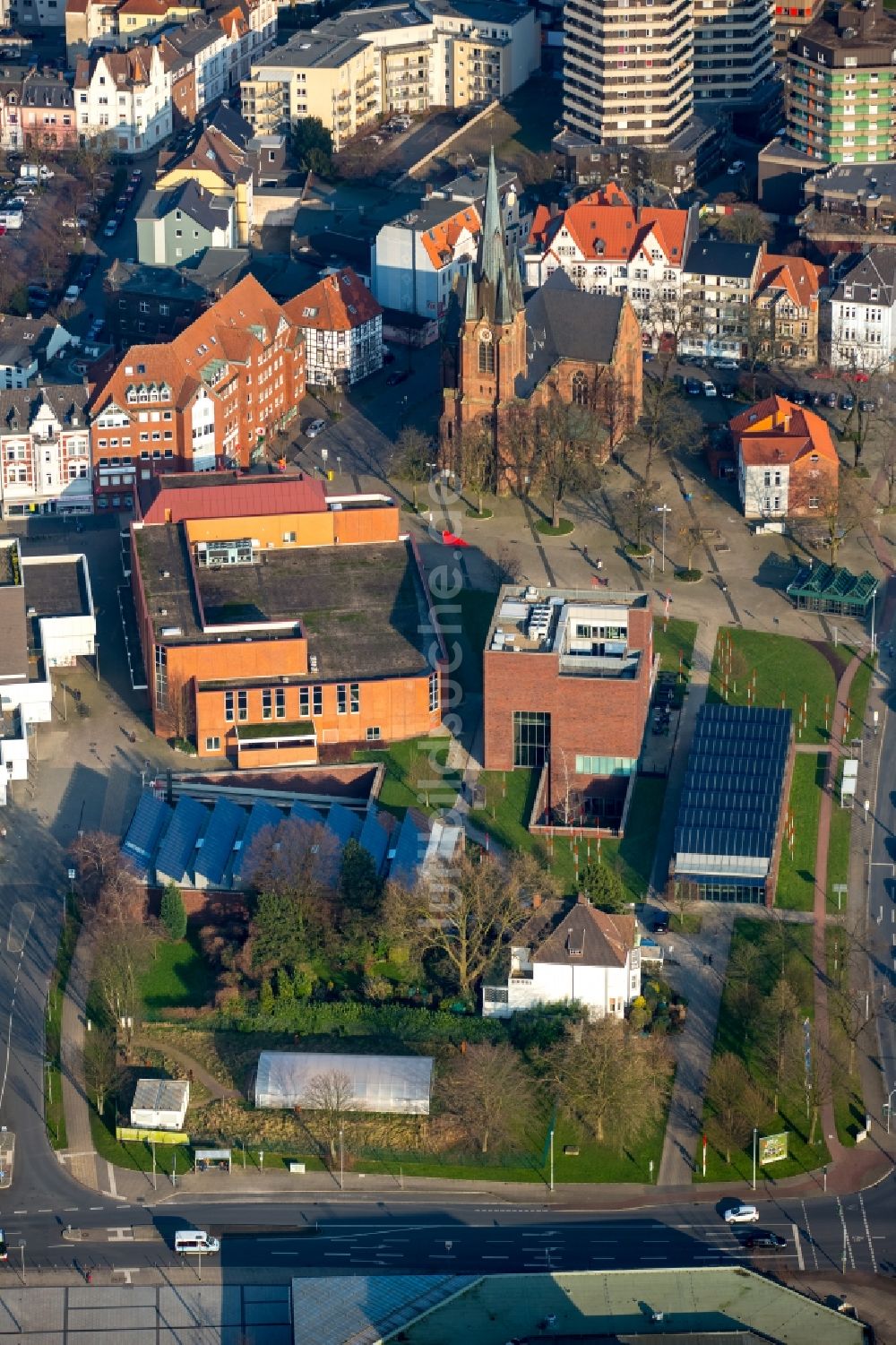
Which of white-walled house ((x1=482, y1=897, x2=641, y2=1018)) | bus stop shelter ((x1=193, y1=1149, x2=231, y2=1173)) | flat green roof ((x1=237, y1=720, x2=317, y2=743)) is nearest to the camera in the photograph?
bus stop shelter ((x1=193, y1=1149, x2=231, y2=1173))

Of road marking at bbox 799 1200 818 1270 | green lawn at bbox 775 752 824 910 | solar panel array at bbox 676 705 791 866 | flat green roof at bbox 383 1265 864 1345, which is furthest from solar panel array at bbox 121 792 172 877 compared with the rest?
road marking at bbox 799 1200 818 1270

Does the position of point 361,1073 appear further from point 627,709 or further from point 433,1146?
point 627,709

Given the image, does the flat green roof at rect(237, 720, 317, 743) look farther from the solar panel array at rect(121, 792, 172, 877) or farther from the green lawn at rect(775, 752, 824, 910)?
the green lawn at rect(775, 752, 824, 910)

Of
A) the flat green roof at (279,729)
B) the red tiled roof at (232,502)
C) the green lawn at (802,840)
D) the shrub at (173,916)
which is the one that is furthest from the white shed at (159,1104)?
the red tiled roof at (232,502)

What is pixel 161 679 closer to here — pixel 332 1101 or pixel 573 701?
pixel 573 701

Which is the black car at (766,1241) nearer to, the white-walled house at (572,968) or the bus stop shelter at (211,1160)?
the white-walled house at (572,968)

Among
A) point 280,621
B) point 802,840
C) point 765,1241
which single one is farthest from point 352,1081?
point 280,621

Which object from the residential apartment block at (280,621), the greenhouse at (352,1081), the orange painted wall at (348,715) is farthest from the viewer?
the residential apartment block at (280,621)

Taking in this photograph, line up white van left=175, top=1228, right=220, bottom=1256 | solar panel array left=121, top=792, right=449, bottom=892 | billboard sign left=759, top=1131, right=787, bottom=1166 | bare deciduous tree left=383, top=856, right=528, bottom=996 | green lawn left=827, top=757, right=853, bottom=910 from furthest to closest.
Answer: green lawn left=827, top=757, right=853, bottom=910 → solar panel array left=121, top=792, right=449, bottom=892 → bare deciduous tree left=383, top=856, right=528, bottom=996 → billboard sign left=759, top=1131, right=787, bottom=1166 → white van left=175, top=1228, right=220, bottom=1256
